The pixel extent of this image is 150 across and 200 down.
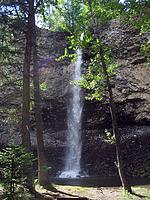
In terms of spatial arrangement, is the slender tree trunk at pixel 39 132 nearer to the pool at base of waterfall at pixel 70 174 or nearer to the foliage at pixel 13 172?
the foliage at pixel 13 172

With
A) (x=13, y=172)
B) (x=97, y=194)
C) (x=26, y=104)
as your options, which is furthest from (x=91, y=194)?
(x=13, y=172)

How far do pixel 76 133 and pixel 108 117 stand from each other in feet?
9.35

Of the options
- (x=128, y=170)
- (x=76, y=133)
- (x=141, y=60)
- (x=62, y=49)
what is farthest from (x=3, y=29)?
(x=62, y=49)

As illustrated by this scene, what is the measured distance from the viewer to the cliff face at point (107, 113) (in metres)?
26.6

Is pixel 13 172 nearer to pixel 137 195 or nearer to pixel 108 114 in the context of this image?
pixel 137 195

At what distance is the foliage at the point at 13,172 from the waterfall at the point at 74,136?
16.3 meters

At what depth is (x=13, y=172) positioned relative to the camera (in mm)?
8805

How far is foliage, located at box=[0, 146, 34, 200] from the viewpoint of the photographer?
28.6 feet

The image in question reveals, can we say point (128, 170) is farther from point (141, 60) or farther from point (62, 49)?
point (62, 49)

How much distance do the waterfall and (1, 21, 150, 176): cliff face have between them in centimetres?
40

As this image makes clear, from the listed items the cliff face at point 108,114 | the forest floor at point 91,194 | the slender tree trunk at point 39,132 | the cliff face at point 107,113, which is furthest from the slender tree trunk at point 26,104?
the cliff face at point 108,114

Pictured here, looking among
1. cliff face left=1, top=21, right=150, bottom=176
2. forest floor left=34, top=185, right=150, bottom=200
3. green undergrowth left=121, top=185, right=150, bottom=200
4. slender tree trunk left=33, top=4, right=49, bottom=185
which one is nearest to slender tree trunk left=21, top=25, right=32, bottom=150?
slender tree trunk left=33, top=4, right=49, bottom=185

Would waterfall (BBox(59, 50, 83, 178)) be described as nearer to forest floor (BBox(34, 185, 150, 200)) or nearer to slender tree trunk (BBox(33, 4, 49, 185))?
slender tree trunk (BBox(33, 4, 49, 185))

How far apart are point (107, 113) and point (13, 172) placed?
71.5ft
